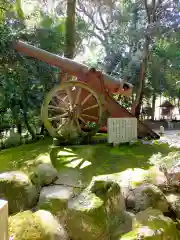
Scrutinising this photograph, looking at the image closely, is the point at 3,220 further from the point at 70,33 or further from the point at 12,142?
the point at 70,33

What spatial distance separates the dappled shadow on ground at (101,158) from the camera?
4.71 metres

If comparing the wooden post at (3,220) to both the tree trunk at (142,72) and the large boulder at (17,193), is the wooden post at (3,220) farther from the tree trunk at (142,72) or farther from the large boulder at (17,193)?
the tree trunk at (142,72)

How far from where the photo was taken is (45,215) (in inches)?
119

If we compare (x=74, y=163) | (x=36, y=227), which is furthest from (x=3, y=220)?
(x=74, y=163)

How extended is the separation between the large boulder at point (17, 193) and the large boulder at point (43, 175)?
24 cm

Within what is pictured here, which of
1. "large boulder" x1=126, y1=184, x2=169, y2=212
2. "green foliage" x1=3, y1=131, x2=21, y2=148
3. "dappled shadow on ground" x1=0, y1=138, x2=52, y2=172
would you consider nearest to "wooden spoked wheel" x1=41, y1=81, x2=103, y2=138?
"dappled shadow on ground" x1=0, y1=138, x2=52, y2=172

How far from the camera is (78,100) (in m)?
6.17

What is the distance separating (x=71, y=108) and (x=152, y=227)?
360cm

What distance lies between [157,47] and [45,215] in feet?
46.1

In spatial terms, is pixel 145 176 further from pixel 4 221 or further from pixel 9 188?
pixel 4 221

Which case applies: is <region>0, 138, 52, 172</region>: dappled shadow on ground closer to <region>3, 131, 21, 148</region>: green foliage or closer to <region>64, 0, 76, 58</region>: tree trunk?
<region>3, 131, 21, 148</region>: green foliage

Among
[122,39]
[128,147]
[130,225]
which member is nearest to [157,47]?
[122,39]

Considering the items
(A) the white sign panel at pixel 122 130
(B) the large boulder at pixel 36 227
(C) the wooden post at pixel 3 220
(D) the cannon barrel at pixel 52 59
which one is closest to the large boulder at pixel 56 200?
(B) the large boulder at pixel 36 227

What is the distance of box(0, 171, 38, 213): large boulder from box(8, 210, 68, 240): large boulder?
47 cm
